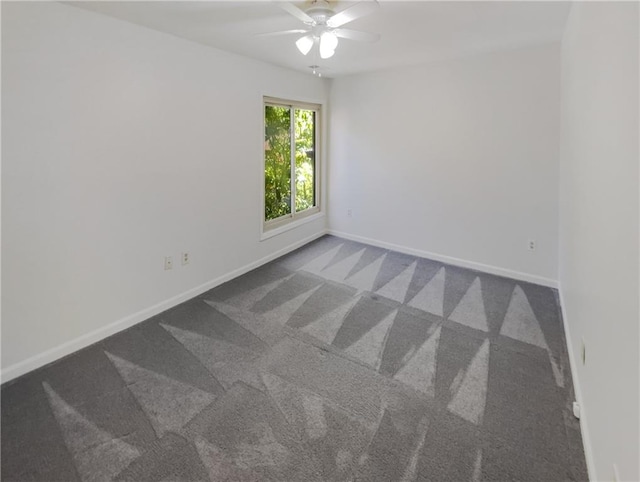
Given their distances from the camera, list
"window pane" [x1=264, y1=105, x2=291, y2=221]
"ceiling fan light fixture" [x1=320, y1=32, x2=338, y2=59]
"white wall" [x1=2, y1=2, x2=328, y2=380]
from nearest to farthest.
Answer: "white wall" [x1=2, y1=2, x2=328, y2=380] → "ceiling fan light fixture" [x1=320, y1=32, x2=338, y2=59] → "window pane" [x1=264, y1=105, x2=291, y2=221]

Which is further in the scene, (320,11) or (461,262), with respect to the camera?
(461,262)

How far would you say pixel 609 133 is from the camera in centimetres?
142

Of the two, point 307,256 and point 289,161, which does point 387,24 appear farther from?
point 307,256

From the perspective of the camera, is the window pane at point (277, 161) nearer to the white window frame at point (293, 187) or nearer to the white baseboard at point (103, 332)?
the white window frame at point (293, 187)

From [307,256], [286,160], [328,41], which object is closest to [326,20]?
[328,41]

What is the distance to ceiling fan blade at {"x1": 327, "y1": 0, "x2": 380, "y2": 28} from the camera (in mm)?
1856

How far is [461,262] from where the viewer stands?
4191mm

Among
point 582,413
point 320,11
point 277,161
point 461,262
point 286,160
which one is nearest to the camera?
point 582,413

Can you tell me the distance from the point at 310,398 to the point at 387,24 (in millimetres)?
2595

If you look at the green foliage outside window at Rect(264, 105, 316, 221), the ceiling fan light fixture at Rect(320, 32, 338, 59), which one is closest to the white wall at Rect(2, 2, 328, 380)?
the green foliage outside window at Rect(264, 105, 316, 221)

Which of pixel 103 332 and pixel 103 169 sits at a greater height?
pixel 103 169

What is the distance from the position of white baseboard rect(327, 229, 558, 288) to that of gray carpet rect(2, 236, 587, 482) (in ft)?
1.70

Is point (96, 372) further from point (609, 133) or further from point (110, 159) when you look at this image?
point (609, 133)

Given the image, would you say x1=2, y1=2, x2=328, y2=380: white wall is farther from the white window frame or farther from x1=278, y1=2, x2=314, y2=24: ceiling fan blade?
x1=278, y1=2, x2=314, y2=24: ceiling fan blade
